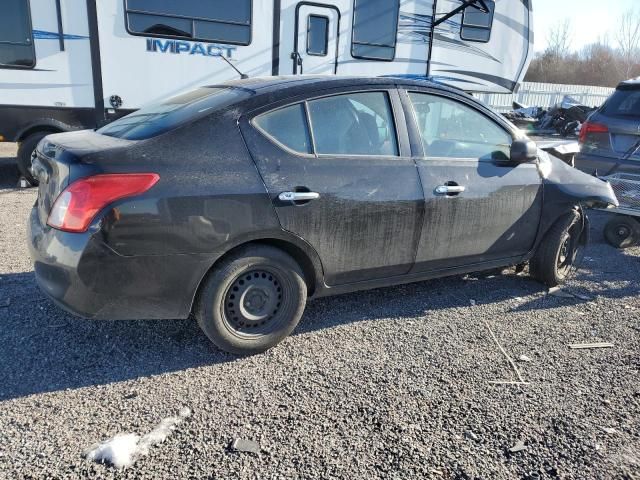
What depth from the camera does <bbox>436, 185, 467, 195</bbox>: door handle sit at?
137 inches

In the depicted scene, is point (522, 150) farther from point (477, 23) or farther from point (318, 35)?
point (477, 23)

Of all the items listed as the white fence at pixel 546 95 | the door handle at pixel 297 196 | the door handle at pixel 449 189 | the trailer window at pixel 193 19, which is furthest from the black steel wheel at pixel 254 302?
the white fence at pixel 546 95

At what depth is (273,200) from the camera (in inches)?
115

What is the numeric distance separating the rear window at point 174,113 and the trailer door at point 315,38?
4743 mm

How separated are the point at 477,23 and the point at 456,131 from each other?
266 inches

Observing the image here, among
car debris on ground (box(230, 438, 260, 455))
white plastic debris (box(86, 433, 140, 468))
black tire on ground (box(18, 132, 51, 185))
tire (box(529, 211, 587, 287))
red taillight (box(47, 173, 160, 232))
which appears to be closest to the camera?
white plastic debris (box(86, 433, 140, 468))

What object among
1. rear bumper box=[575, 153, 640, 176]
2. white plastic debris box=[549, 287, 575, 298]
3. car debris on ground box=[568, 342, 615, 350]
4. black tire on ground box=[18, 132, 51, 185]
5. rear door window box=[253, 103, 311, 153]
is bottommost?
white plastic debris box=[549, 287, 575, 298]

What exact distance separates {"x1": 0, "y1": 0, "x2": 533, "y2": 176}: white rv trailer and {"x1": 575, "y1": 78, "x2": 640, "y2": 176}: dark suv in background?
3.73 meters

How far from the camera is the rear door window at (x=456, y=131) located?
357cm

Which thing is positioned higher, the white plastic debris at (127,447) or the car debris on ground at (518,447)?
the car debris on ground at (518,447)

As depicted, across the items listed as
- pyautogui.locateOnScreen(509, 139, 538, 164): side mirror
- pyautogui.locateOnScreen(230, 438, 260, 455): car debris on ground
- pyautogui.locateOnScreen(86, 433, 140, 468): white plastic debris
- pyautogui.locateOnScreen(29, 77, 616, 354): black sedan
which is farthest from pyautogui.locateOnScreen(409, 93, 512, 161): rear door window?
pyautogui.locateOnScreen(86, 433, 140, 468): white plastic debris

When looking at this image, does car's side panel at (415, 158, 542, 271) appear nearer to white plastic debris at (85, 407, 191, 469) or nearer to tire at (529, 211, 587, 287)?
tire at (529, 211, 587, 287)

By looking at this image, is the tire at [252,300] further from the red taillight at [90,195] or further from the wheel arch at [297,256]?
the red taillight at [90,195]

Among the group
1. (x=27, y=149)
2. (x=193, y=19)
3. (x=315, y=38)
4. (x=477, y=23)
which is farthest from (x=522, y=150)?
(x=477, y=23)
